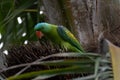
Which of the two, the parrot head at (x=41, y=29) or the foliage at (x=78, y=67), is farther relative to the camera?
the parrot head at (x=41, y=29)

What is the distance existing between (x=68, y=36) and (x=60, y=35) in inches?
4.4

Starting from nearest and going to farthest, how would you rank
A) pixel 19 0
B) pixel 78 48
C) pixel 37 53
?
1. pixel 37 53
2. pixel 78 48
3. pixel 19 0

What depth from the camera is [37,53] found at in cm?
164

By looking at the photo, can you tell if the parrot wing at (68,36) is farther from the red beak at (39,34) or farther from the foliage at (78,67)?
the foliage at (78,67)

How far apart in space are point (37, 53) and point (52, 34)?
1.27ft

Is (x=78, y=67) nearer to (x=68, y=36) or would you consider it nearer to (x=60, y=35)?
(x=68, y=36)

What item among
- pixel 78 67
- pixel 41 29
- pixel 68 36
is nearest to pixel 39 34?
pixel 41 29

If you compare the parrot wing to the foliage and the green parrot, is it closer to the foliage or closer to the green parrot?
the green parrot

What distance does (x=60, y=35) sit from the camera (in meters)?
2.02

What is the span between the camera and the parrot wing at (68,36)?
1805mm

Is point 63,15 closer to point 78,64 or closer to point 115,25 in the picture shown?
point 115,25

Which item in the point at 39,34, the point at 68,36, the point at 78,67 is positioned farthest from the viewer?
the point at 39,34

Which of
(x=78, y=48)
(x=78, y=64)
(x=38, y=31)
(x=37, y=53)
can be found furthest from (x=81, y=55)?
(x=38, y=31)

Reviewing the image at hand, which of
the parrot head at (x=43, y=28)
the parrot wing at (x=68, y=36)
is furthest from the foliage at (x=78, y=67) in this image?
the parrot head at (x=43, y=28)
